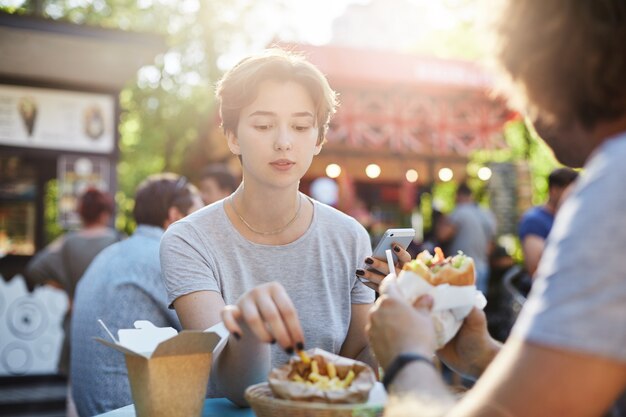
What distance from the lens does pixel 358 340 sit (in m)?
2.38

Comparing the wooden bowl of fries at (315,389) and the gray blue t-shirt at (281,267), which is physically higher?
the gray blue t-shirt at (281,267)

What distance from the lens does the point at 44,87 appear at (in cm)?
854

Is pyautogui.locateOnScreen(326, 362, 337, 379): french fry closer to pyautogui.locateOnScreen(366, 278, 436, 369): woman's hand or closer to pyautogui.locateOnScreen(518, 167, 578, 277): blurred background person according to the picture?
pyautogui.locateOnScreen(366, 278, 436, 369): woman's hand

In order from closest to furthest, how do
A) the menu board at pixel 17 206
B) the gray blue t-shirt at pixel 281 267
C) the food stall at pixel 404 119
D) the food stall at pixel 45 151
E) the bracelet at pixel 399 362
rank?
the bracelet at pixel 399 362
the gray blue t-shirt at pixel 281 267
the food stall at pixel 45 151
the menu board at pixel 17 206
the food stall at pixel 404 119

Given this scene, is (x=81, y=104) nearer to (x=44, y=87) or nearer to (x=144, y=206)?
(x=44, y=87)

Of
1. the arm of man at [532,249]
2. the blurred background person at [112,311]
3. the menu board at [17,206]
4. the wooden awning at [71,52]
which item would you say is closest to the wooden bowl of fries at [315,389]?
the blurred background person at [112,311]

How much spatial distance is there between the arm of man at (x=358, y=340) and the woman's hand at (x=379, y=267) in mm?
355

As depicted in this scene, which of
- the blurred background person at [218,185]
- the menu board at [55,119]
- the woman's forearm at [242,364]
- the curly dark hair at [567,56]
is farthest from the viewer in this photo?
the menu board at [55,119]

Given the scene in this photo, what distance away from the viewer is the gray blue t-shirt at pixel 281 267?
2.18m

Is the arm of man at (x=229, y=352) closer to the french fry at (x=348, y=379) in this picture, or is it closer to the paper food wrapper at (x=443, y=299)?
the french fry at (x=348, y=379)

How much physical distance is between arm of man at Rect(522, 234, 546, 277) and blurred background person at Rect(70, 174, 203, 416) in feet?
9.72

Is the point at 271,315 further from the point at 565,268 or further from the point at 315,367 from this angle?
the point at 565,268

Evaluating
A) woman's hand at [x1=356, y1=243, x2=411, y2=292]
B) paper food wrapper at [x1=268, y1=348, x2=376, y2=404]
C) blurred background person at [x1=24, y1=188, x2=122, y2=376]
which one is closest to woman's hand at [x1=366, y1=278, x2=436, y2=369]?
paper food wrapper at [x1=268, y1=348, x2=376, y2=404]

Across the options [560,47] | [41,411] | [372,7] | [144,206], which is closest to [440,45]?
[41,411]
